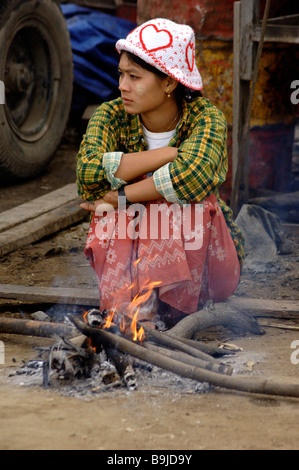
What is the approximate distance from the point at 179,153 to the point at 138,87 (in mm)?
337

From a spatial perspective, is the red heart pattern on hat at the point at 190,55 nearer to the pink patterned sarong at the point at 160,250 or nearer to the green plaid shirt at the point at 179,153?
the green plaid shirt at the point at 179,153

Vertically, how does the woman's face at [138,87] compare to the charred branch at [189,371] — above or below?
above

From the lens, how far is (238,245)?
3.04 meters

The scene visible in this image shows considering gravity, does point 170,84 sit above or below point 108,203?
above

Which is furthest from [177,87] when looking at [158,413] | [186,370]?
[158,413]

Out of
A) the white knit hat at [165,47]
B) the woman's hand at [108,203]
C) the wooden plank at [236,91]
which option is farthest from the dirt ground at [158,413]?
the wooden plank at [236,91]

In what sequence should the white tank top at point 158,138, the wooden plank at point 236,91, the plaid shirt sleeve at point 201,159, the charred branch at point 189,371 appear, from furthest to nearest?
1. the wooden plank at point 236,91
2. the white tank top at point 158,138
3. the plaid shirt sleeve at point 201,159
4. the charred branch at point 189,371

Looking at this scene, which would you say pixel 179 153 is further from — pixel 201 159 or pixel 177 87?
pixel 177 87

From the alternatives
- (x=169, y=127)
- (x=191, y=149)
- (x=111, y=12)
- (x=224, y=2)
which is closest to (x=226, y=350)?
(x=191, y=149)

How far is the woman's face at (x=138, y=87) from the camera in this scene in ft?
9.02

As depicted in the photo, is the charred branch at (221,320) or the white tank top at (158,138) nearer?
the charred branch at (221,320)

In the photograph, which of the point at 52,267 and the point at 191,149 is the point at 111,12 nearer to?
the point at 52,267

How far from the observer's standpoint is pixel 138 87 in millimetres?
2766

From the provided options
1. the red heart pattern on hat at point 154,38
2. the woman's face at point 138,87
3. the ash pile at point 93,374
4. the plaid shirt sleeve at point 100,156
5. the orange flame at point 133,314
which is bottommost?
the ash pile at point 93,374
